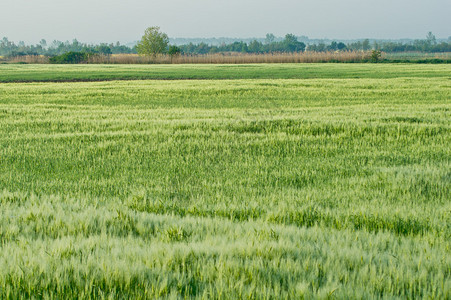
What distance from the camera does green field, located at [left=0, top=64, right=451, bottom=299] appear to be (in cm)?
268

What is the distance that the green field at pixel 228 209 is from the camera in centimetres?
268

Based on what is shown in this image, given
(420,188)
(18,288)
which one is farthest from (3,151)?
(420,188)

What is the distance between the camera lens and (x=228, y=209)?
4887 mm

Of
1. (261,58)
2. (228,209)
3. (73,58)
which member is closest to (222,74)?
(261,58)

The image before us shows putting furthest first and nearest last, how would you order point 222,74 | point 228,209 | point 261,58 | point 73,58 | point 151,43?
point 151,43 → point 73,58 → point 261,58 → point 222,74 → point 228,209

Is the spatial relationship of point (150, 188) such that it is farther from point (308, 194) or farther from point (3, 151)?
point (3, 151)

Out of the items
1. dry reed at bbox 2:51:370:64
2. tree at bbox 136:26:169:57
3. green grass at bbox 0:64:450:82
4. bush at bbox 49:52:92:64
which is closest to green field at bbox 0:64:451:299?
green grass at bbox 0:64:450:82

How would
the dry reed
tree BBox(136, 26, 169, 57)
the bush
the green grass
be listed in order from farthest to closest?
1. tree BBox(136, 26, 169, 57)
2. the bush
3. the dry reed
4. the green grass

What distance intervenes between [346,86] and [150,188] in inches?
1025

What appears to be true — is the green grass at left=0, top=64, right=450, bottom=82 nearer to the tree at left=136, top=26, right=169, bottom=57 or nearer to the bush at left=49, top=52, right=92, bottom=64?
the bush at left=49, top=52, right=92, bottom=64

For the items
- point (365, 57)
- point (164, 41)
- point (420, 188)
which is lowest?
point (420, 188)

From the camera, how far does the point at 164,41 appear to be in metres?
133


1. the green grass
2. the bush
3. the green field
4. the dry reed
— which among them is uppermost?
the bush

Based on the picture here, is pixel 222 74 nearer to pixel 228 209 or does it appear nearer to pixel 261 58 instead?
pixel 261 58
